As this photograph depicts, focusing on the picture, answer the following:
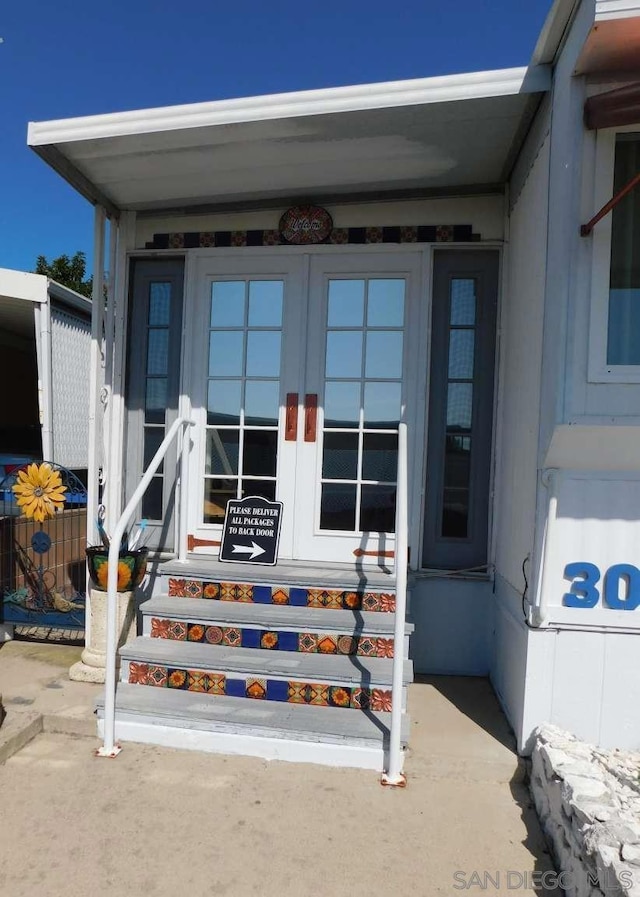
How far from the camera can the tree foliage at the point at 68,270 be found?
51.3 feet

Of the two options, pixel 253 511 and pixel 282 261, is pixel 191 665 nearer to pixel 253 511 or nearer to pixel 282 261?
pixel 253 511

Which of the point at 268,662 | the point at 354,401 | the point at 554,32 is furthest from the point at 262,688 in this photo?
the point at 554,32

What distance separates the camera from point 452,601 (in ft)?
11.2

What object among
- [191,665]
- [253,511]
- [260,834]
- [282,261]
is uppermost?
[282,261]

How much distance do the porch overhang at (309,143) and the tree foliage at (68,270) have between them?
13498mm

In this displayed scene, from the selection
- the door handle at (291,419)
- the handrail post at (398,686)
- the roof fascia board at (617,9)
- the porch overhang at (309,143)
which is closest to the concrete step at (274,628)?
the handrail post at (398,686)

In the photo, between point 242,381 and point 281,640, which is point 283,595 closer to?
point 281,640

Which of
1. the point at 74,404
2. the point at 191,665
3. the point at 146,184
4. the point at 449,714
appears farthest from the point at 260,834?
the point at 74,404

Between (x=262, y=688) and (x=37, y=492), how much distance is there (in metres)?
2.02

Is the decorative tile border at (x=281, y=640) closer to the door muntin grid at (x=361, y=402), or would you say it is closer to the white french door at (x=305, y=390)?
the white french door at (x=305, y=390)

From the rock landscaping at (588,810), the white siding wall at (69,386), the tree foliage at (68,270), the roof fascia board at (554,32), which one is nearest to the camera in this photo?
the rock landscaping at (588,810)

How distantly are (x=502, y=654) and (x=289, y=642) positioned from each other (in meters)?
1.13

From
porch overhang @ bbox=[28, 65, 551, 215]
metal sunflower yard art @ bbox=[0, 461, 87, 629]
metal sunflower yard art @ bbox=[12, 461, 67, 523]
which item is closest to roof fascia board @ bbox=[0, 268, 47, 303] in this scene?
metal sunflower yard art @ bbox=[0, 461, 87, 629]

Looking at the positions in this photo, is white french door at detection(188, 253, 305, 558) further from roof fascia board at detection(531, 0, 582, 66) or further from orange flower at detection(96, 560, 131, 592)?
roof fascia board at detection(531, 0, 582, 66)
